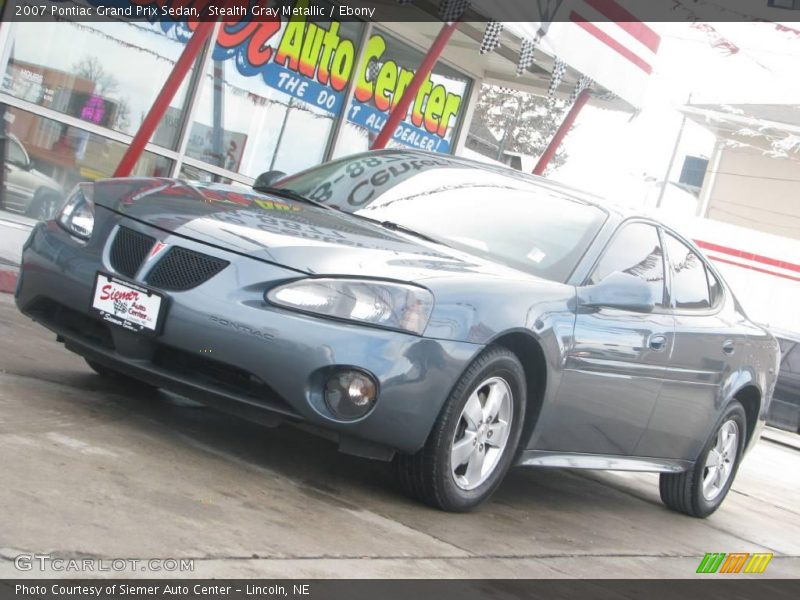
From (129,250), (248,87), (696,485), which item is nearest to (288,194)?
(129,250)

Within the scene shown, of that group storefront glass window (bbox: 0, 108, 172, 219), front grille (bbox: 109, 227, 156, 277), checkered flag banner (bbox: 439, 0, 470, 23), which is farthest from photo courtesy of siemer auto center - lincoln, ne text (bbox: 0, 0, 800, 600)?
checkered flag banner (bbox: 439, 0, 470, 23)

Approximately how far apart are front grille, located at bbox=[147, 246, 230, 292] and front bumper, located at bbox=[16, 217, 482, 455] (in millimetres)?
29

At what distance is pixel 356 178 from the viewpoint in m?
5.81

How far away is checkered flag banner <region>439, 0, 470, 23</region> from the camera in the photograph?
9.59 meters

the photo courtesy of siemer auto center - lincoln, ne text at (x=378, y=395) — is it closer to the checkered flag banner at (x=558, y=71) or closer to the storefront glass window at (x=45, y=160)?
the storefront glass window at (x=45, y=160)

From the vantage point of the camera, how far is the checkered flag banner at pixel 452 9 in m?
9.59

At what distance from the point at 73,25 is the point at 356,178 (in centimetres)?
507

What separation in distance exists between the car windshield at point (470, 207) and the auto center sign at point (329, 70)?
5.49 metres

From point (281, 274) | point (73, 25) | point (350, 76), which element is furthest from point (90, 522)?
point (350, 76)

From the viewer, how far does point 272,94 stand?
1197cm

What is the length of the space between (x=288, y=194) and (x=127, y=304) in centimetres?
136

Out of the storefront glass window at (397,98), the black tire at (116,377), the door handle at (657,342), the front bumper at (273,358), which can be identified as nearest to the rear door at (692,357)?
the door handle at (657,342)

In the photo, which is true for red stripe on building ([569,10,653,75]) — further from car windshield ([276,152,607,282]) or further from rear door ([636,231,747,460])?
car windshield ([276,152,607,282])

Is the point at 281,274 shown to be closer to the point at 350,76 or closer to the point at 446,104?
the point at 350,76
